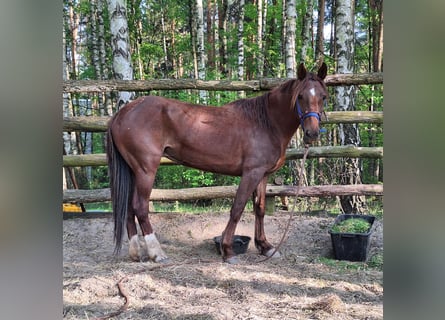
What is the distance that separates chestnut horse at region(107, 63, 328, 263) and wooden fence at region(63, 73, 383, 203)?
3.34 ft

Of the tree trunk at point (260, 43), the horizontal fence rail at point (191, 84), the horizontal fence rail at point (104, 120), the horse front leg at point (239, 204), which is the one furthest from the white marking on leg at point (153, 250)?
the tree trunk at point (260, 43)

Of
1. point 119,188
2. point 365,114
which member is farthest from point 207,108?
point 365,114

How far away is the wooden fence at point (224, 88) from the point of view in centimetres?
487

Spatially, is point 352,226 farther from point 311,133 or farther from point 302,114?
point 302,114

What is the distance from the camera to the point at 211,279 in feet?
10.4

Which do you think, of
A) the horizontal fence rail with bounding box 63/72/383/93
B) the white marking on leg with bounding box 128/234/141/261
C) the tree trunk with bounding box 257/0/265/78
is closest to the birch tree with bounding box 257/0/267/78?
the tree trunk with bounding box 257/0/265/78

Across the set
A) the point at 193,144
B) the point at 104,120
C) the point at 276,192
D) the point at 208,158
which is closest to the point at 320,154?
the point at 276,192

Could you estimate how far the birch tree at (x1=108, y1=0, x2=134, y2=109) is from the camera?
5569 mm

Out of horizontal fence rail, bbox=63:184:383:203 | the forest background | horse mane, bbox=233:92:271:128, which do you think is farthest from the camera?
the forest background

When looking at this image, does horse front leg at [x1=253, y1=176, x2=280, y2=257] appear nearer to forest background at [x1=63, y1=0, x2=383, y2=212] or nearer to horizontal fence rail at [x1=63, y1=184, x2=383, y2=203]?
horizontal fence rail at [x1=63, y1=184, x2=383, y2=203]

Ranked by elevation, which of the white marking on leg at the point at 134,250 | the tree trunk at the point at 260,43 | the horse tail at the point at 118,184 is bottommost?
the white marking on leg at the point at 134,250

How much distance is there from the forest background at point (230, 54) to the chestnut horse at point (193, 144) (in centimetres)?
191

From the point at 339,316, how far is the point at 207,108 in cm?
249

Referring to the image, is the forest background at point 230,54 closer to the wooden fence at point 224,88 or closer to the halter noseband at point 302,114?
the wooden fence at point 224,88
